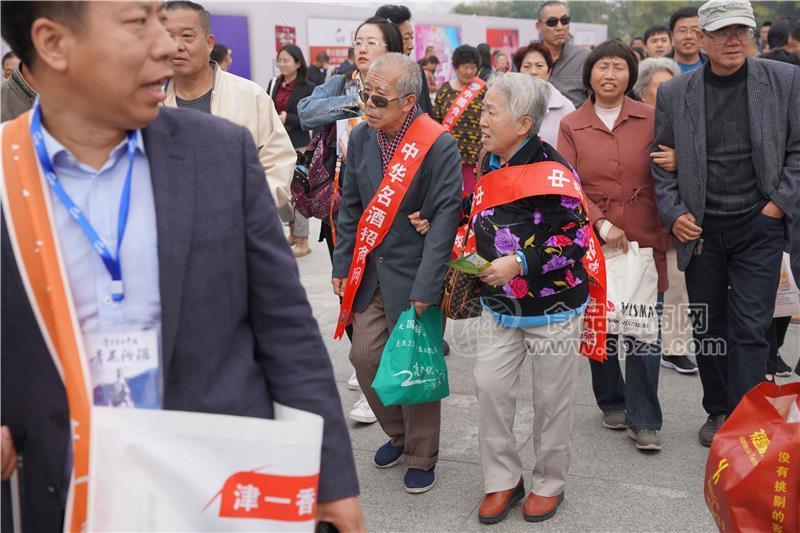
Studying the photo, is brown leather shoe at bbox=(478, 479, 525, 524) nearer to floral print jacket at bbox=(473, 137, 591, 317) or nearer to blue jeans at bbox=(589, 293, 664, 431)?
floral print jacket at bbox=(473, 137, 591, 317)

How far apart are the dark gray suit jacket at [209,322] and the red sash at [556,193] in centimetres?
183

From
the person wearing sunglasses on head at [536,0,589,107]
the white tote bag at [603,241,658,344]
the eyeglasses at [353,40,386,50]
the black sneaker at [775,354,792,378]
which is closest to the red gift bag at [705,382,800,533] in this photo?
the white tote bag at [603,241,658,344]

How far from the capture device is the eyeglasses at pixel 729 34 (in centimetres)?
407

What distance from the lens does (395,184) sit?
3932 millimetres

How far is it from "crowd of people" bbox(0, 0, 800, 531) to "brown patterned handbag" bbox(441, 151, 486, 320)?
0.09 meters

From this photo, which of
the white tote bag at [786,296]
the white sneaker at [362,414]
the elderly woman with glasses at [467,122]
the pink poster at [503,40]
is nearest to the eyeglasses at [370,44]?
the elderly woman with glasses at [467,122]

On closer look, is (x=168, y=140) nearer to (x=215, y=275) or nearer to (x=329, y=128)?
(x=215, y=275)

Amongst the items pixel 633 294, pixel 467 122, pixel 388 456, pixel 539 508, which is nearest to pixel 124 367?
pixel 539 508

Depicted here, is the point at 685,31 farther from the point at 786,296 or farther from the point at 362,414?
the point at 362,414

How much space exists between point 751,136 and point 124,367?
3.32 meters

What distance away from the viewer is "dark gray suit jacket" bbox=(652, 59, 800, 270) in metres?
4.07

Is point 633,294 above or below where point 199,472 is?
below

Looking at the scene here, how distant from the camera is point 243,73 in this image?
1614cm

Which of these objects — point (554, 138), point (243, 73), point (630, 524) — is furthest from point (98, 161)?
point (243, 73)
